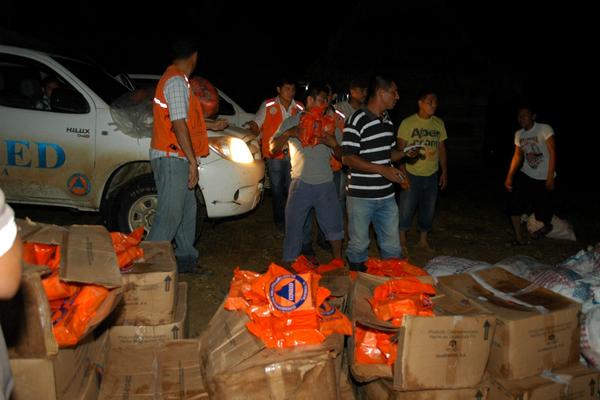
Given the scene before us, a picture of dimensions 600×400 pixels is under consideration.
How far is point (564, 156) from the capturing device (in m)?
16.7

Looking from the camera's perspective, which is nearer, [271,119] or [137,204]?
[137,204]

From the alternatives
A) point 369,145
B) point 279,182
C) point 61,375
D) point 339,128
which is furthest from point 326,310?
point 279,182

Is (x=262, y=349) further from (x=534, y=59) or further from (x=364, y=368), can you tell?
(x=534, y=59)

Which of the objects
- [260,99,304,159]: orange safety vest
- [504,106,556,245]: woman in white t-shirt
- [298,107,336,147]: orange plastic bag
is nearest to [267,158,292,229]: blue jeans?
[260,99,304,159]: orange safety vest

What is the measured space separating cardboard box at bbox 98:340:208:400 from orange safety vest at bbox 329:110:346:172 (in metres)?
2.55

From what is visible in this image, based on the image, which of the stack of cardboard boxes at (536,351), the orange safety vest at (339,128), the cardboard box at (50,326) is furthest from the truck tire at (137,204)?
the stack of cardboard boxes at (536,351)

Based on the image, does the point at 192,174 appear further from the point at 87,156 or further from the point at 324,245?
the point at 324,245

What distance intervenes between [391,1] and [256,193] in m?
10.9

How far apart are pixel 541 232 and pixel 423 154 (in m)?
2.28

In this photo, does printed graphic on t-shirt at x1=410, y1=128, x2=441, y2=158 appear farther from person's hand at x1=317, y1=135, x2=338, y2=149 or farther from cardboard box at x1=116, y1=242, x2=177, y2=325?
cardboard box at x1=116, y1=242, x2=177, y2=325

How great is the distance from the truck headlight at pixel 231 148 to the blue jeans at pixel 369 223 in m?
1.68

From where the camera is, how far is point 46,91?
6469 millimetres

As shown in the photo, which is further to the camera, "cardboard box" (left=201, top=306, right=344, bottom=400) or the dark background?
the dark background

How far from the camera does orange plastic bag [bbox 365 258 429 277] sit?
13.1 feet
